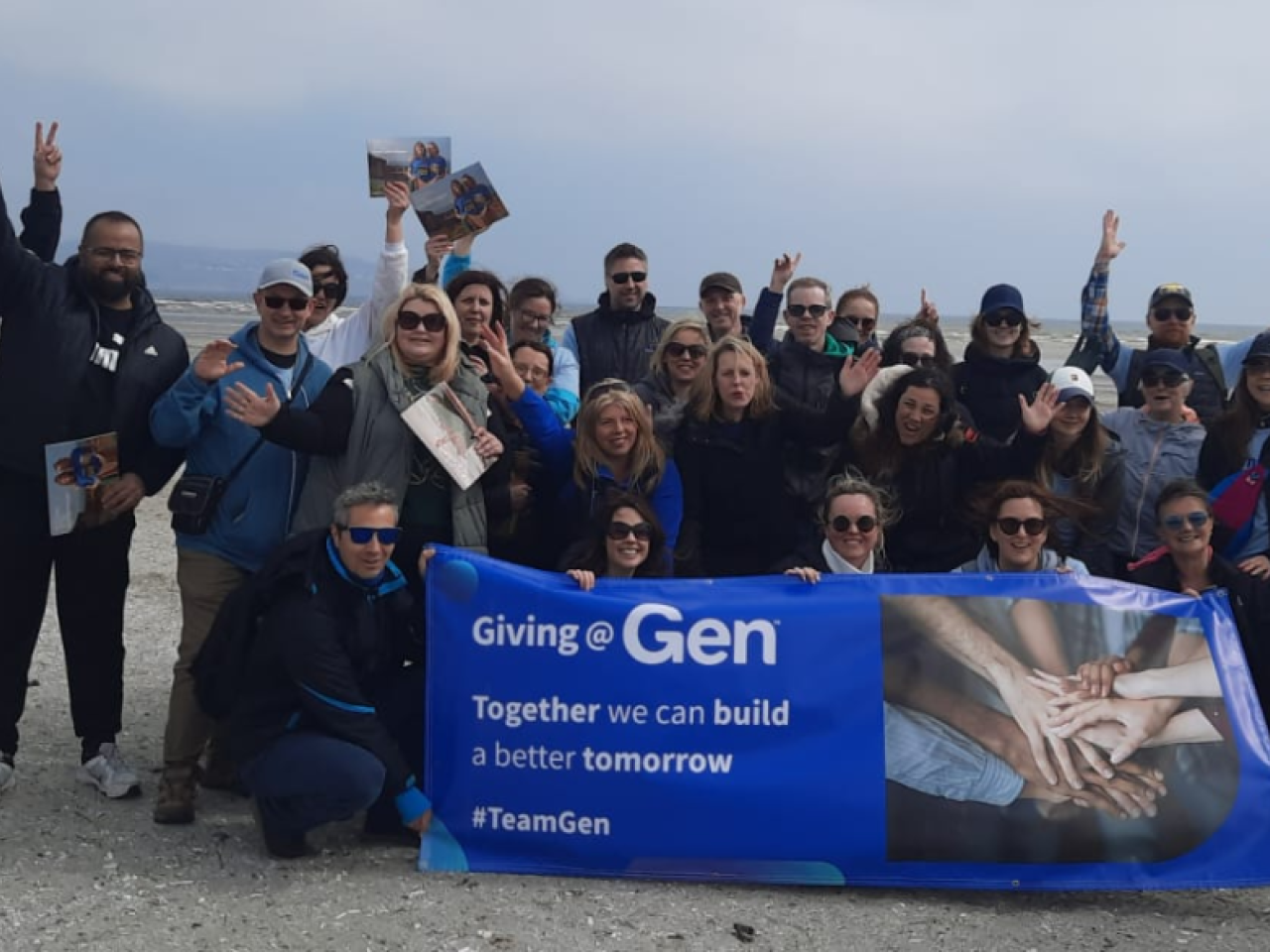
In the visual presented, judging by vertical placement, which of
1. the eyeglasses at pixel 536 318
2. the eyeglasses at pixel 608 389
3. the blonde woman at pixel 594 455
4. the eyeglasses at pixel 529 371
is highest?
the eyeglasses at pixel 536 318

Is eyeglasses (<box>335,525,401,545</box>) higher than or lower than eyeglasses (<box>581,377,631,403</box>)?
lower

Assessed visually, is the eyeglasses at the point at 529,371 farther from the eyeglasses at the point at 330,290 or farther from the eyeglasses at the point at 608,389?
the eyeglasses at the point at 330,290

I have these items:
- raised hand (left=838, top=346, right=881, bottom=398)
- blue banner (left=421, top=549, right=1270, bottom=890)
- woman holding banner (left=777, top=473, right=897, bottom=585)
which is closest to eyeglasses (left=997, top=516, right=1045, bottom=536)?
blue banner (left=421, top=549, right=1270, bottom=890)

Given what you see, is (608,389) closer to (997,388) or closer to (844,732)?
(844,732)

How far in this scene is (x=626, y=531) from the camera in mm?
6125

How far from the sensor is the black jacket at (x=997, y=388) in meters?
7.56

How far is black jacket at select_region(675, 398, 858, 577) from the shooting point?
6734 millimetres

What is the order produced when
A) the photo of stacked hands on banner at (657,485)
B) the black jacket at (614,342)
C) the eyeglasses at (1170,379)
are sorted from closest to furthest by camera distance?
1. the photo of stacked hands on banner at (657,485)
2. the eyeglasses at (1170,379)
3. the black jacket at (614,342)

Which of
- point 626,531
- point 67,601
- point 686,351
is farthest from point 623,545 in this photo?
point 67,601

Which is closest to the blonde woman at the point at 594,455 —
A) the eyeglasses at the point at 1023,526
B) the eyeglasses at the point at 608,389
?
the eyeglasses at the point at 608,389

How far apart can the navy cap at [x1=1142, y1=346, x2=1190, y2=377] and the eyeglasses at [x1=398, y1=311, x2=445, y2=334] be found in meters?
3.88

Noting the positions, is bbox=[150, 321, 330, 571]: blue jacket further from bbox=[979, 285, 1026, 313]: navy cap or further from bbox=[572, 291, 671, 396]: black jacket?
bbox=[979, 285, 1026, 313]: navy cap

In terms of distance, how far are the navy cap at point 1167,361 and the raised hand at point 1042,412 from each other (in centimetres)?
76

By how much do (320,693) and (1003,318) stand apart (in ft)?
14.8
